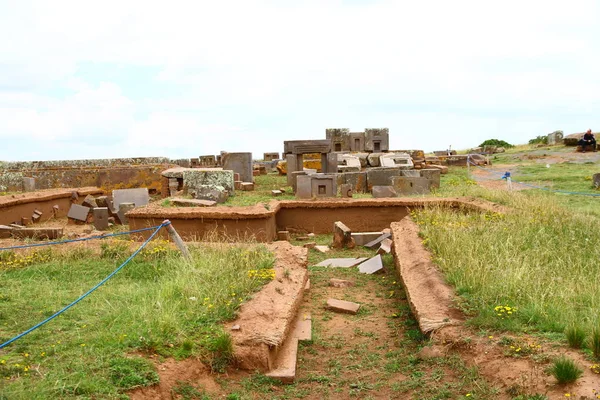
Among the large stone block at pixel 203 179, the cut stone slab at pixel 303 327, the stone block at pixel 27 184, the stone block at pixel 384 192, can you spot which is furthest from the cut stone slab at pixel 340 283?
the stone block at pixel 27 184

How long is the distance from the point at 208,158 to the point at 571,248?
2412cm

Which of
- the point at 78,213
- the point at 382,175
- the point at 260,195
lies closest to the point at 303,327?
the point at 260,195

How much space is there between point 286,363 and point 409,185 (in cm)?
1141

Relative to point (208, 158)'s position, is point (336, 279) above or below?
below

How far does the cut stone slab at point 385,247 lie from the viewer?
35.2 feet

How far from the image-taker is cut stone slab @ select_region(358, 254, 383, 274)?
9.53 metres

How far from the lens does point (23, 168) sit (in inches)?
795

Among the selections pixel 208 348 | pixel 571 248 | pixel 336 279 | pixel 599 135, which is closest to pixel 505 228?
pixel 571 248

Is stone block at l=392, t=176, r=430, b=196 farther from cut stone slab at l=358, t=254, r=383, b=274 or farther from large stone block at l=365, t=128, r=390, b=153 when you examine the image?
Result: large stone block at l=365, t=128, r=390, b=153

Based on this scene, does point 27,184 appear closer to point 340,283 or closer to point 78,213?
point 78,213

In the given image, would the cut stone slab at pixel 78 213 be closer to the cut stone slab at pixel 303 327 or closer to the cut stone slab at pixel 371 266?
the cut stone slab at pixel 371 266

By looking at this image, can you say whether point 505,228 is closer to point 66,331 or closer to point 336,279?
point 336,279

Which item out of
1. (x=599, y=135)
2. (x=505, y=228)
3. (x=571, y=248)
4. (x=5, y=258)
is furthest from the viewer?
(x=599, y=135)

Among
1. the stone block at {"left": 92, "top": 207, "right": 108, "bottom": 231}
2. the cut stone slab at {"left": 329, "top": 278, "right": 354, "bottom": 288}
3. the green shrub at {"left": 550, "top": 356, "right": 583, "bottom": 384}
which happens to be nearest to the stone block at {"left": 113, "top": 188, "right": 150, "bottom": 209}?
the stone block at {"left": 92, "top": 207, "right": 108, "bottom": 231}
